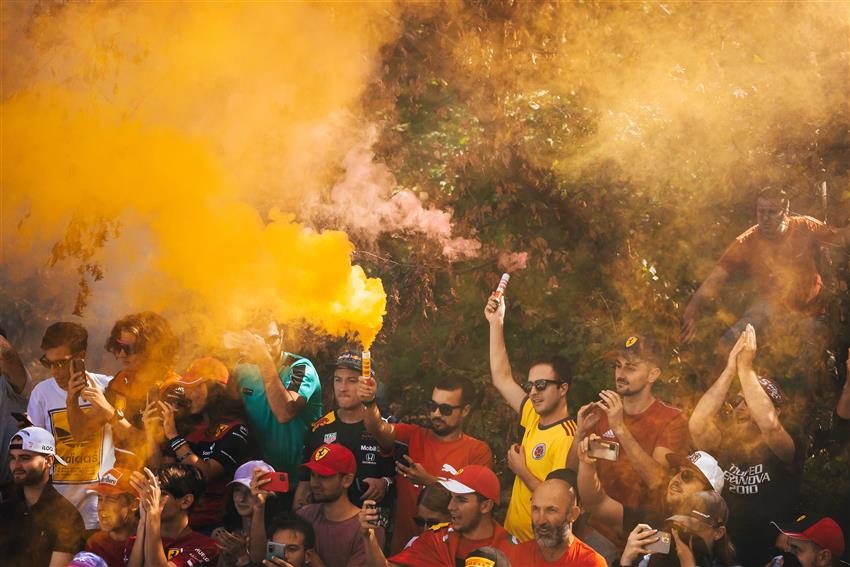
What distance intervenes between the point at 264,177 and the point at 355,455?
2018mm

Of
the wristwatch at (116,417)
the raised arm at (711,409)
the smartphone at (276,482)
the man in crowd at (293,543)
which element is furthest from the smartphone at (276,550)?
the raised arm at (711,409)

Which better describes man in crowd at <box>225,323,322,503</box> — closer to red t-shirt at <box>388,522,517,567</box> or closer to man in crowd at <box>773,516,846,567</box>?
red t-shirt at <box>388,522,517,567</box>

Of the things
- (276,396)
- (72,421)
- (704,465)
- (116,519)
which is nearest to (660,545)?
(704,465)

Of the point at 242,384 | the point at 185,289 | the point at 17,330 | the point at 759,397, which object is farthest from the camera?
the point at 17,330

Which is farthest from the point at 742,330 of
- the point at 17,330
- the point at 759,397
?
the point at 17,330

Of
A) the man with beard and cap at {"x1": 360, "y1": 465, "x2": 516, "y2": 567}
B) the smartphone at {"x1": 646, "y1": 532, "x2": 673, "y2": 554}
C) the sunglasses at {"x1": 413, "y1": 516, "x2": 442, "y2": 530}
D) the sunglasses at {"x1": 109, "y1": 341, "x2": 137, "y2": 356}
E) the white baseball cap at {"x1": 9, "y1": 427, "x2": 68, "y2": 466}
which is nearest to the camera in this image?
the smartphone at {"x1": 646, "y1": 532, "x2": 673, "y2": 554}

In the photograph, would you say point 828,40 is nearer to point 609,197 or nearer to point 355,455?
point 609,197

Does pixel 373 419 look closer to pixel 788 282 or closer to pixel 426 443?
pixel 426 443

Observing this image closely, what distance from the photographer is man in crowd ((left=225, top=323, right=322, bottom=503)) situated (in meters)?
6.15

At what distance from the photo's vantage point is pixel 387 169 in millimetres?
7031

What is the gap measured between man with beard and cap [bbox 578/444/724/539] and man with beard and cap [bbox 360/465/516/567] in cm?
45

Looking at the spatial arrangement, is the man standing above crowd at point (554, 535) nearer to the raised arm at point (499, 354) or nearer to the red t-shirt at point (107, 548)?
the raised arm at point (499, 354)

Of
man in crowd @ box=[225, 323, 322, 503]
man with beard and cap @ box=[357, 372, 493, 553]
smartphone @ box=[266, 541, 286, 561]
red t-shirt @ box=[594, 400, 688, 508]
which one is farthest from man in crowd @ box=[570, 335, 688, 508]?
man in crowd @ box=[225, 323, 322, 503]

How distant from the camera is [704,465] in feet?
17.5
